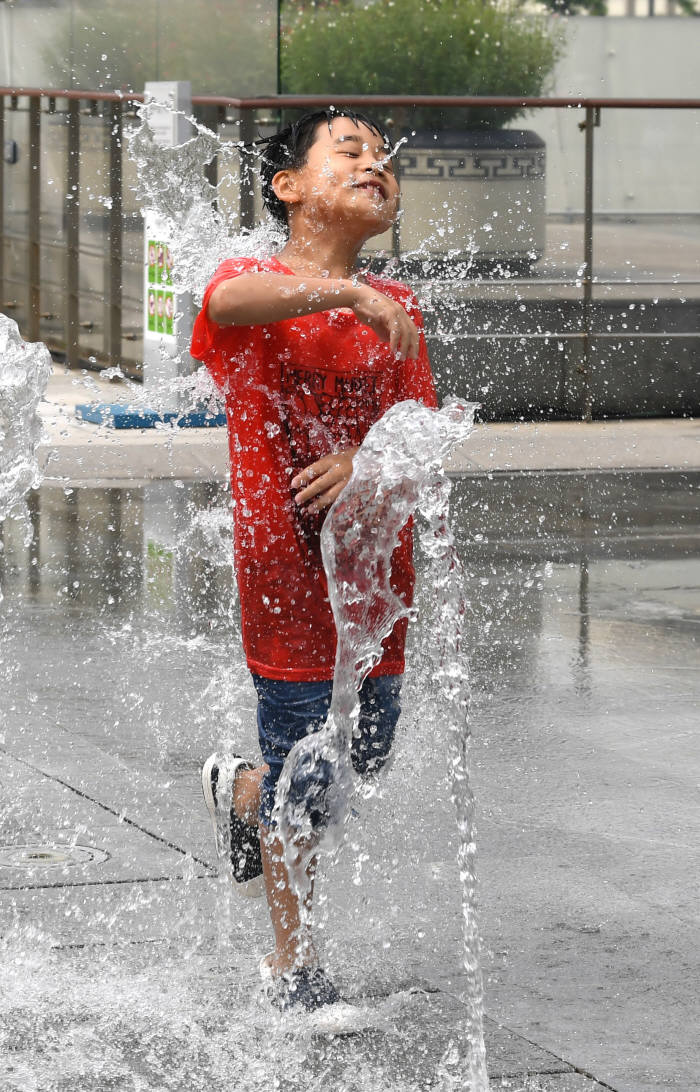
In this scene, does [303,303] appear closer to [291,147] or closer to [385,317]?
[385,317]

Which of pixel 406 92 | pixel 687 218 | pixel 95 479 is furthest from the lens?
pixel 406 92

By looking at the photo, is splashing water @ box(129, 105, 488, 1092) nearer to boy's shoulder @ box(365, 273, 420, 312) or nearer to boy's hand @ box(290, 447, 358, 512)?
boy's hand @ box(290, 447, 358, 512)

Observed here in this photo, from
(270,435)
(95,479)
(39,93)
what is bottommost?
(95,479)

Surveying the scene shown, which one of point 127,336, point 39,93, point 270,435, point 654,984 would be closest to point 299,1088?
point 654,984

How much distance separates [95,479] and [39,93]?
5491mm

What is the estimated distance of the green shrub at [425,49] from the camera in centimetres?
1599

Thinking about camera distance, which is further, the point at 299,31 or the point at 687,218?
the point at 299,31

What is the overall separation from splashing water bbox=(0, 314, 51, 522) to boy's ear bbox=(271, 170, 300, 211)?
123cm

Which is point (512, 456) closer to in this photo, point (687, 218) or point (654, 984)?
point (687, 218)

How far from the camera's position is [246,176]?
12773 millimetres

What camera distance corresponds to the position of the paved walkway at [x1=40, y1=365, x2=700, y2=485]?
10.9 meters

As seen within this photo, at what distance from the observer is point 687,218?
13773 mm

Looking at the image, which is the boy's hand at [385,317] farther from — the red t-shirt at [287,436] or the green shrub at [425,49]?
the green shrub at [425,49]

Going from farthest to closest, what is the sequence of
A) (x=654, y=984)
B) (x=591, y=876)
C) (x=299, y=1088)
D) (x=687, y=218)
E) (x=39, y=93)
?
(x=39, y=93) < (x=687, y=218) < (x=591, y=876) < (x=654, y=984) < (x=299, y=1088)
